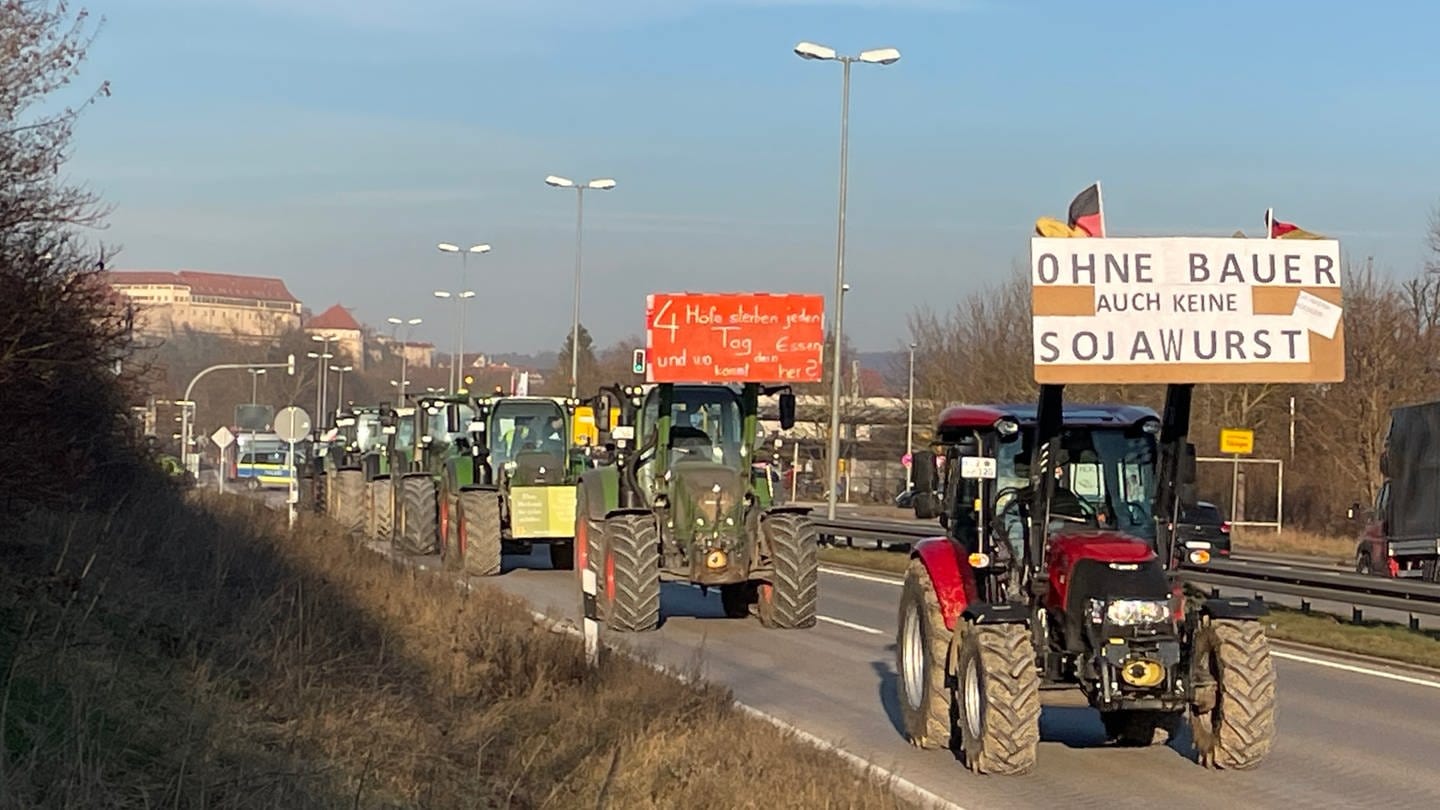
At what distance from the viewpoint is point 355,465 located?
41.0 metres

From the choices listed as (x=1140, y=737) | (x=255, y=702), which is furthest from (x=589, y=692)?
(x=1140, y=737)

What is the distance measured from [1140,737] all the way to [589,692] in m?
3.59

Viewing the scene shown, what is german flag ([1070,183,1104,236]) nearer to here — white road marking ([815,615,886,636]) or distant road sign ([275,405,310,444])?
white road marking ([815,615,886,636])

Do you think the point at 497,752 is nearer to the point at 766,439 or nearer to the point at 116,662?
the point at 116,662

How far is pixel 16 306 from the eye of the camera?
13453mm

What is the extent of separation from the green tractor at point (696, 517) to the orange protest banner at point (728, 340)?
0.22 m

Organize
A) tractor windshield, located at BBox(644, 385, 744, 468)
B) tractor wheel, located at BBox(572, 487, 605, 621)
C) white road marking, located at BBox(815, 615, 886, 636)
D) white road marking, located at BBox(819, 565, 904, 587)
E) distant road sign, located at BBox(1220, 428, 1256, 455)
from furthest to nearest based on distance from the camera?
distant road sign, located at BBox(1220, 428, 1256, 455), white road marking, located at BBox(819, 565, 904, 587), tractor windshield, located at BBox(644, 385, 744, 468), white road marking, located at BBox(815, 615, 886, 636), tractor wheel, located at BBox(572, 487, 605, 621)

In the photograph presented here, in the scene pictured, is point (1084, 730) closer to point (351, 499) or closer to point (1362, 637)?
point (1362, 637)

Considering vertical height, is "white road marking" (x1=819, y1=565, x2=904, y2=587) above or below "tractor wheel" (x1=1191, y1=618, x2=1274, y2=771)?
below

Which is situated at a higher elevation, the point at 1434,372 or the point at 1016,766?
the point at 1434,372

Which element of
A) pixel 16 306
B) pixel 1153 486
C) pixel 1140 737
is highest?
pixel 16 306

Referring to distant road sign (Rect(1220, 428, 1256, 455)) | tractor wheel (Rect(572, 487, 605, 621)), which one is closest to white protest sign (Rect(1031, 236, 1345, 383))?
tractor wheel (Rect(572, 487, 605, 621))

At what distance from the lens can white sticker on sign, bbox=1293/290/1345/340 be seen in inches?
423

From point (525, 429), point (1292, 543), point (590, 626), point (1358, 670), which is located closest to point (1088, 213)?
point (590, 626)
